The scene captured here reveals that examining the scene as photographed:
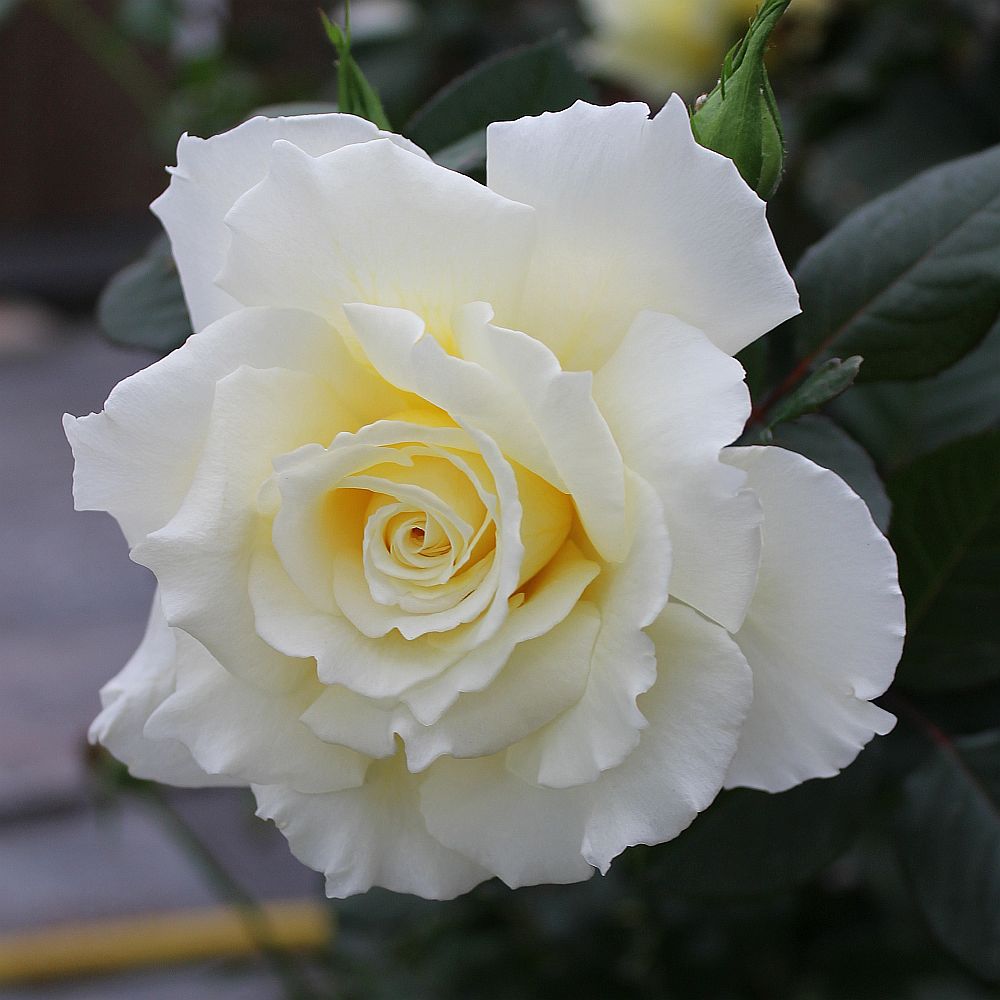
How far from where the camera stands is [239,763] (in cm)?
34

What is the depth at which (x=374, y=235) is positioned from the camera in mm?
336

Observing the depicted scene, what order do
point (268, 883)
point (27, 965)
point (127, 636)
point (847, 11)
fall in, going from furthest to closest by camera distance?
1. point (127, 636)
2. point (268, 883)
3. point (27, 965)
4. point (847, 11)

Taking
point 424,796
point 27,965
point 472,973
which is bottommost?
point 27,965

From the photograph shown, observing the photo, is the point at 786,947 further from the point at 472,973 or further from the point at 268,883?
the point at 268,883

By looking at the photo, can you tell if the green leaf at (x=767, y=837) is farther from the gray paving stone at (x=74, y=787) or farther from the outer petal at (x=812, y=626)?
the gray paving stone at (x=74, y=787)

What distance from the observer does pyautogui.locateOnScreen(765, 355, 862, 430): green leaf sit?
0.35 metres

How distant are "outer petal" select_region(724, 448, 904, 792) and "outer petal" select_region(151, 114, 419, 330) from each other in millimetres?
146

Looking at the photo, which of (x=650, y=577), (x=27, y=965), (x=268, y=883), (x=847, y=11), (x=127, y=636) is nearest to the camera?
(x=650, y=577)

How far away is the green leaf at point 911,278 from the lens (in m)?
0.43

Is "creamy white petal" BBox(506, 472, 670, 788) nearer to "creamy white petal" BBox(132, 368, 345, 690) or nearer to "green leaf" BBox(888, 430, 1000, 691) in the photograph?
"creamy white petal" BBox(132, 368, 345, 690)

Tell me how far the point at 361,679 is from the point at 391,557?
0.13 feet

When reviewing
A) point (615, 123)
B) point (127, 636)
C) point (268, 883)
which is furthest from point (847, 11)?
point (127, 636)

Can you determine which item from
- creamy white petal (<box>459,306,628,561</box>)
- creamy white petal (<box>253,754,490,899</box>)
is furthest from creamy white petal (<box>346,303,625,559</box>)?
creamy white petal (<box>253,754,490,899</box>)

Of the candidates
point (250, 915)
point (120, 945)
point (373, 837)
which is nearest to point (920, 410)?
point (373, 837)
